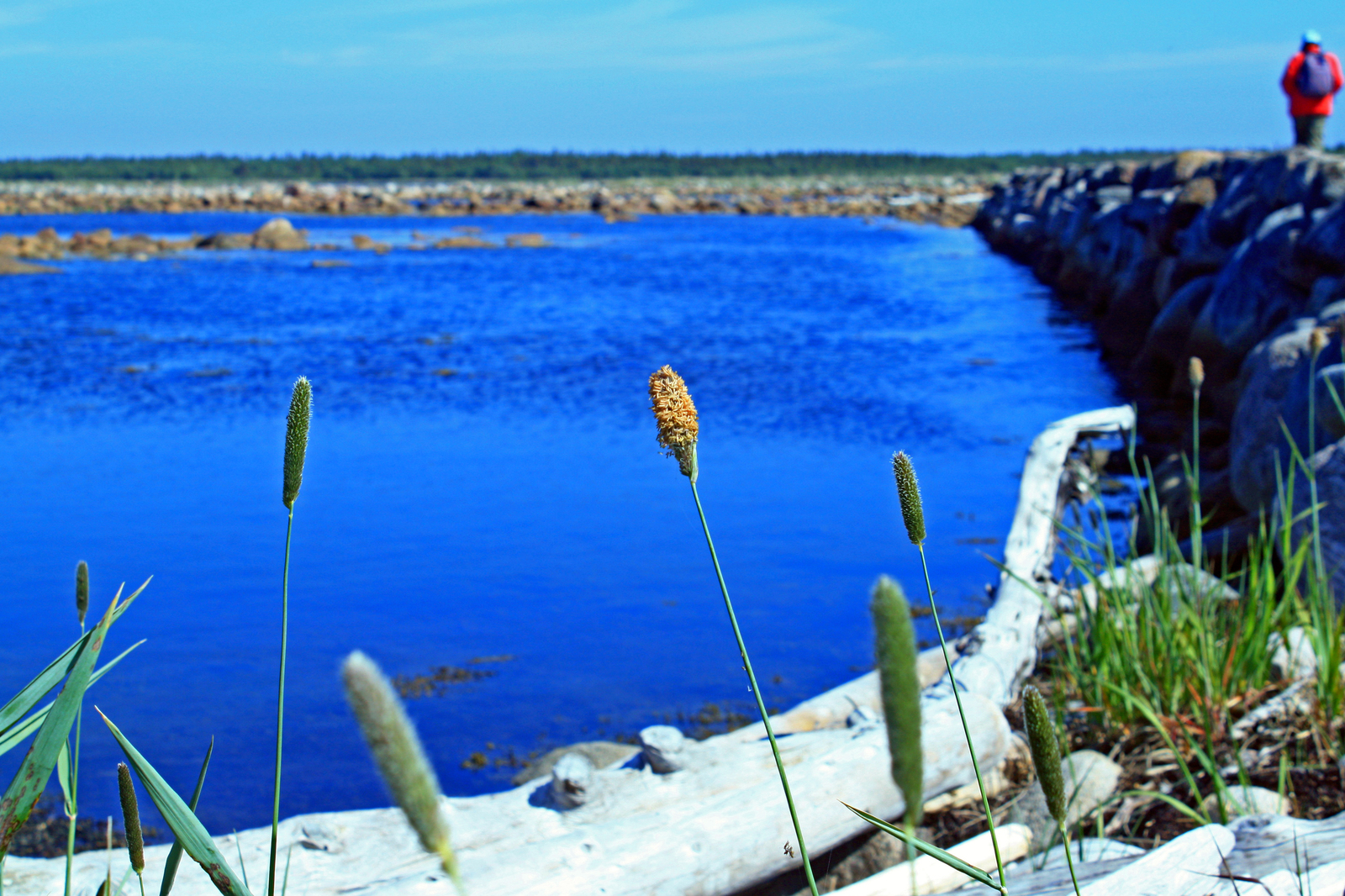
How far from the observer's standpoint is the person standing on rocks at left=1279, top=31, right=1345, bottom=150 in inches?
544

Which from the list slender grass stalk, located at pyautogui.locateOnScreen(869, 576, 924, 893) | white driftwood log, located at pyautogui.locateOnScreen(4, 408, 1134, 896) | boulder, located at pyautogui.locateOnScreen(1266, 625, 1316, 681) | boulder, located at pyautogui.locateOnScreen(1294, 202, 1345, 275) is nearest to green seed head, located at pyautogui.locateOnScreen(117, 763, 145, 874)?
slender grass stalk, located at pyautogui.locateOnScreen(869, 576, 924, 893)

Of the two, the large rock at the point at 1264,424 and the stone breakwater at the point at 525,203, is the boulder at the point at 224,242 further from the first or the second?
the large rock at the point at 1264,424

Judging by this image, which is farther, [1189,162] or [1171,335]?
[1189,162]

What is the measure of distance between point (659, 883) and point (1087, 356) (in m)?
13.5

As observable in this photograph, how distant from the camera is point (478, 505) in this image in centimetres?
816

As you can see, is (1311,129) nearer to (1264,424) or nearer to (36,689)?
(1264,424)

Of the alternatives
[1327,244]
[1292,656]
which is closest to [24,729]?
[1292,656]

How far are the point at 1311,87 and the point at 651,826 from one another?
1449cm

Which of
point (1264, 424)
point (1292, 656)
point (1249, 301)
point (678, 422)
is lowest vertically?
point (1292, 656)

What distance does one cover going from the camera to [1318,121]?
14023 mm

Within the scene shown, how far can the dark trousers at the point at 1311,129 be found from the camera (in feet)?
46.0

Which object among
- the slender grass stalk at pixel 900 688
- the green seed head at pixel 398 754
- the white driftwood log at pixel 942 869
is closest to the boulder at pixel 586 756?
the white driftwood log at pixel 942 869

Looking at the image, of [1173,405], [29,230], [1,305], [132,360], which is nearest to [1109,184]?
[1173,405]

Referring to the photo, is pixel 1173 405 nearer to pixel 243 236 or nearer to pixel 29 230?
pixel 243 236
